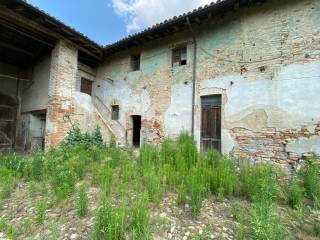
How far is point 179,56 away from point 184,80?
4.31ft

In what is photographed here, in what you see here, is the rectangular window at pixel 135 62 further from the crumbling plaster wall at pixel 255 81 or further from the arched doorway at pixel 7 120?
the arched doorway at pixel 7 120

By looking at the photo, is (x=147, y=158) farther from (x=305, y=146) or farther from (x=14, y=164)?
(x=305, y=146)

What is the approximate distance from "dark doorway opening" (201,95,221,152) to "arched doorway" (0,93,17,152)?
10875mm

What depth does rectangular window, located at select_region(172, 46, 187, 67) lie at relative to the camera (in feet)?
30.2

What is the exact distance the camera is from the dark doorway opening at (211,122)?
7852 millimetres

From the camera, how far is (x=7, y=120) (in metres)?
11.9

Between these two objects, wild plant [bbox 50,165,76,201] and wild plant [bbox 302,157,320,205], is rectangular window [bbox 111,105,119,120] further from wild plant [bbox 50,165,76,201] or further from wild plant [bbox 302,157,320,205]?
wild plant [bbox 302,157,320,205]

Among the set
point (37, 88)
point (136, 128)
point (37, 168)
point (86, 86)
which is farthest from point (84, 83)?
point (37, 168)

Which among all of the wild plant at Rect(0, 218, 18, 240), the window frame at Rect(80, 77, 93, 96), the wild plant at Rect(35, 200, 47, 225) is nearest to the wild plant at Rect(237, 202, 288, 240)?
the wild plant at Rect(35, 200, 47, 225)

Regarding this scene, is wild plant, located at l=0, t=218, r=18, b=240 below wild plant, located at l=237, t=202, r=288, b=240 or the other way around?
below

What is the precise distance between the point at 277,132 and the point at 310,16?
143 inches

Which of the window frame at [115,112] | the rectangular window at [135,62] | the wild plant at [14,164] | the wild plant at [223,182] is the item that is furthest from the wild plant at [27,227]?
the rectangular window at [135,62]

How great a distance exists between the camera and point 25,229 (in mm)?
3342

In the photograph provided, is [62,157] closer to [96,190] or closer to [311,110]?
[96,190]
